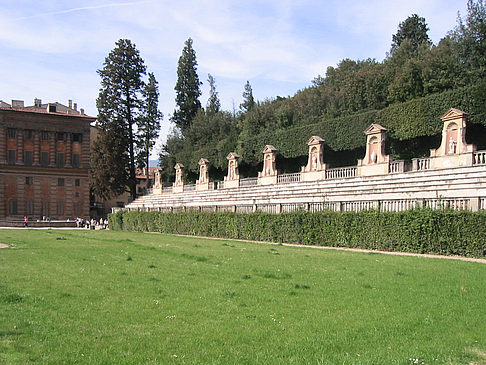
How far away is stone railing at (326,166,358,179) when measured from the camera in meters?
32.3

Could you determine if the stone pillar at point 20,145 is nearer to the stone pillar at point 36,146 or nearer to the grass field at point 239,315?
the stone pillar at point 36,146

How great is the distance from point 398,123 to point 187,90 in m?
45.8

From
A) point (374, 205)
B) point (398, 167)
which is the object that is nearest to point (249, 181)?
point (398, 167)

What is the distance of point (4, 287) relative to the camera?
8.93 metres

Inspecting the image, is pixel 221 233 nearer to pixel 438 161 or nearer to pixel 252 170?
pixel 438 161

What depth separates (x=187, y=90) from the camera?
74.8 m

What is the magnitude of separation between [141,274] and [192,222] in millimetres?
27106

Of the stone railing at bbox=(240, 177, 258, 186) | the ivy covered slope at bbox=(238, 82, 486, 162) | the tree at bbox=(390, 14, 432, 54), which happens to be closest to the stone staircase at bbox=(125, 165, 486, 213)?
the stone railing at bbox=(240, 177, 258, 186)

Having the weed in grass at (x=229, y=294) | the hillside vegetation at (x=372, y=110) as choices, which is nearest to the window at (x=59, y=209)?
the hillside vegetation at (x=372, y=110)

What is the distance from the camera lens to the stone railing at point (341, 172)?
32.3 m

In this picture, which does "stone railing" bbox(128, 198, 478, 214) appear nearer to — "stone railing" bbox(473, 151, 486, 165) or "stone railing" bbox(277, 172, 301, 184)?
"stone railing" bbox(473, 151, 486, 165)

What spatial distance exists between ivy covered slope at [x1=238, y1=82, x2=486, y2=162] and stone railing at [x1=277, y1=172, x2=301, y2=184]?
14.9 ft

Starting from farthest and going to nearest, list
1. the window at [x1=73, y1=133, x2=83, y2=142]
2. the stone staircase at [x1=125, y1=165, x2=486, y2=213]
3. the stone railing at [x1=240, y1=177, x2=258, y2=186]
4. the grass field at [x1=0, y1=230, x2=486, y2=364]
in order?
the window at [x1=73, y1=133, x2=83, y2=142] → the stone railing at [x1=240, y1=177, x2=258, y2=186] → the stone staircase at [x1=125, y1=165, x2=486, y2=213] → the grass field at [x1=0, y1=230, x2=486, y2=364]

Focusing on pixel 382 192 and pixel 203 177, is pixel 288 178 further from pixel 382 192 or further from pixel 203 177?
pixel 203 177
